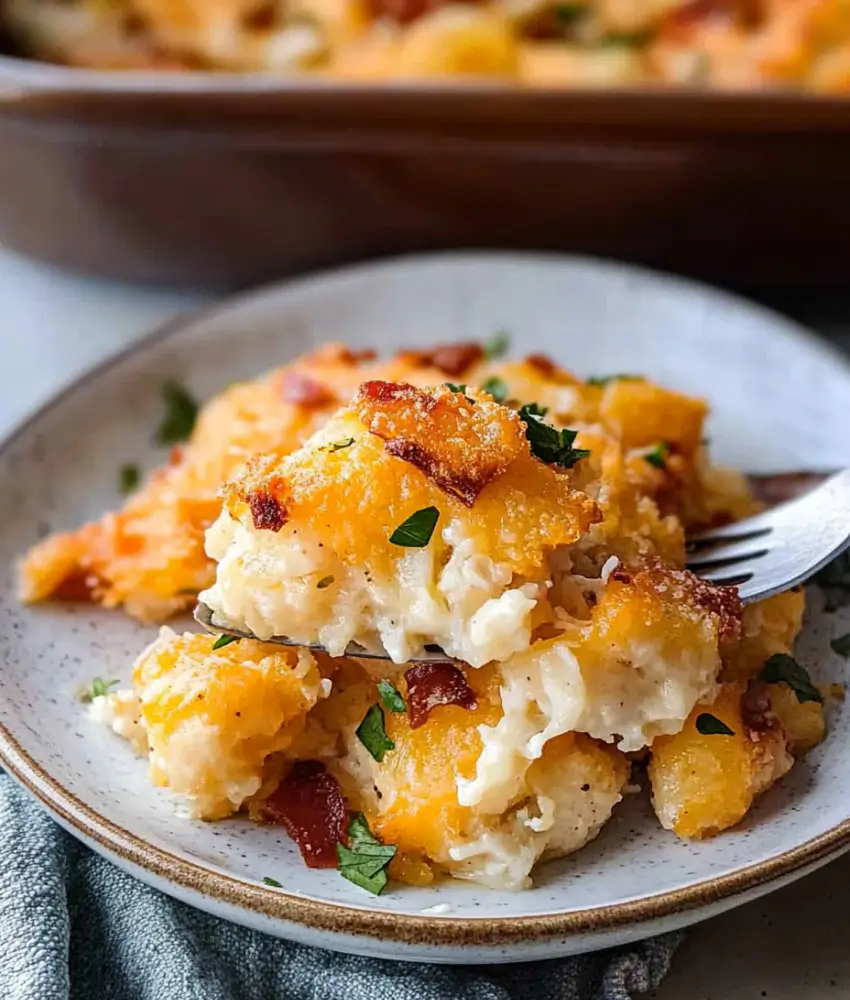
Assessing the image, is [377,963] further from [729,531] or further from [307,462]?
[729,531]

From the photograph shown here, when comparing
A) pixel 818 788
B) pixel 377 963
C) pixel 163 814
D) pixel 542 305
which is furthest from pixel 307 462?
pixel 542 305

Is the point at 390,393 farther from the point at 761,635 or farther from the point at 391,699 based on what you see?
the point at 761,635

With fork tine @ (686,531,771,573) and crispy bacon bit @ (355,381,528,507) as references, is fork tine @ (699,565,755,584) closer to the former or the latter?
fork tine @ (686,531,771,573)

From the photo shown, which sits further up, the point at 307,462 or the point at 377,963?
the point at 307,462

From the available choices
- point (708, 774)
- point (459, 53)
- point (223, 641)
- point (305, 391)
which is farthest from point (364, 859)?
point (459, 53)

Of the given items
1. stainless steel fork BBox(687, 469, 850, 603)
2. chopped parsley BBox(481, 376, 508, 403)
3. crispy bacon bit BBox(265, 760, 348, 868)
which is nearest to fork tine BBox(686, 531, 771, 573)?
stainless steel fork BBox(687, 469, 850, 603)
